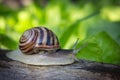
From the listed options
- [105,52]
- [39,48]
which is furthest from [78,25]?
[39,48]

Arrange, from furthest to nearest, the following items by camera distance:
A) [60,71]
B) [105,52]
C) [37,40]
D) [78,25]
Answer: [78,25] < [105,52] < [37,40] < [60,71]

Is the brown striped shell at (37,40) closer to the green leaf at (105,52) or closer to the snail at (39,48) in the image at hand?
the snail at (39,48)

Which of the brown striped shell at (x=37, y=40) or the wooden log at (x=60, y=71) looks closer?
the wooden log at (x=60, y=71)

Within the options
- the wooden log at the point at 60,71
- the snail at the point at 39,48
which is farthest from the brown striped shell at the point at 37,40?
the wooden log at the point at 60,71

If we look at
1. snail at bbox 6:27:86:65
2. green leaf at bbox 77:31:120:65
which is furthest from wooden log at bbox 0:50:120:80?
green leaf at bbox 77:31:120:65

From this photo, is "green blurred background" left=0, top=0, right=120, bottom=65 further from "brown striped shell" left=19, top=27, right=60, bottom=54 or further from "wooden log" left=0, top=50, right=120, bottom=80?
"wooden log" left=0, top=50, right=120, bottom=80

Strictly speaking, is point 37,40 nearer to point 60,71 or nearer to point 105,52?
point 60,71

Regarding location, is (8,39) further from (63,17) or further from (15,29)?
(63,17)
